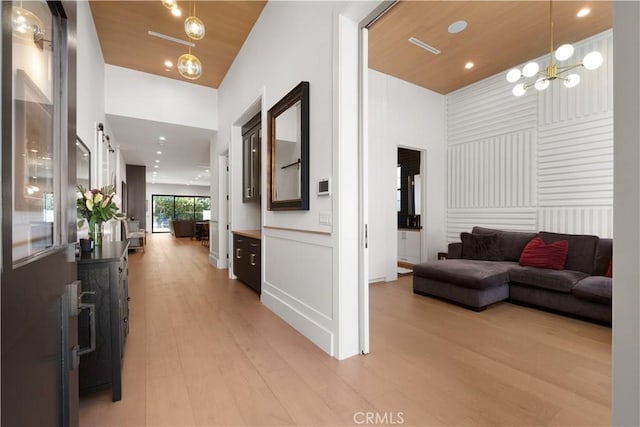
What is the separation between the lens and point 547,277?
10.7 ft

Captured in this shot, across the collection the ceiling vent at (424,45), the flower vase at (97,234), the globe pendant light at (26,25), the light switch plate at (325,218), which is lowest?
the flower vase at (97,234)

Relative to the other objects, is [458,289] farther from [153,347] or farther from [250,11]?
[250,11]

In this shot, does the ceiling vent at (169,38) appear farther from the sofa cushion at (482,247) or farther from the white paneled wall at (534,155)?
the sofa cushion at (482,247)

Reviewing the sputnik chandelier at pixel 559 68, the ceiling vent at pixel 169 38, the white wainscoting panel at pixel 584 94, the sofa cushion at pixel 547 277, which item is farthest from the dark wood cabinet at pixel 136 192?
the white wainscoting panel at pixel 584 94

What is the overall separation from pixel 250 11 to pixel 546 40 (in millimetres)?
4040

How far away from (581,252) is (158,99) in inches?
276

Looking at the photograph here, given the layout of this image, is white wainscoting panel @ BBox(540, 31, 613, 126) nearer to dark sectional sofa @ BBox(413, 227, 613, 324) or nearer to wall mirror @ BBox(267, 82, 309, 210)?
dark sectional sofa @ BBox(413, 227, 613, 324)

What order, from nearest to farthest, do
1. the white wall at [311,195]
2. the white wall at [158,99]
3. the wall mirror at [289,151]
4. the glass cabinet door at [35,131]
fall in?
1. the glass cabinet door at [35,131]
2. the white wall at [311,195]
3. the wall mirror at [289,151]
4. the white wall at [158,99]

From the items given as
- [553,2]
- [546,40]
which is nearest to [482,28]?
[553,2]

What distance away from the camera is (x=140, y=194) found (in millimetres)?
11195

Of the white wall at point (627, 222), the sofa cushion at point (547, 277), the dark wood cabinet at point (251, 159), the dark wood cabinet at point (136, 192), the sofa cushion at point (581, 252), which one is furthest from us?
the dark wood cabinet at point (136, 192)

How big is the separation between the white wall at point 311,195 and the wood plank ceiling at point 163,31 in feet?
1.14

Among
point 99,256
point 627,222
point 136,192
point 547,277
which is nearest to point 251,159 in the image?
point 99,256

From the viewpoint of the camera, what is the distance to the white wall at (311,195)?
2.26 metres
